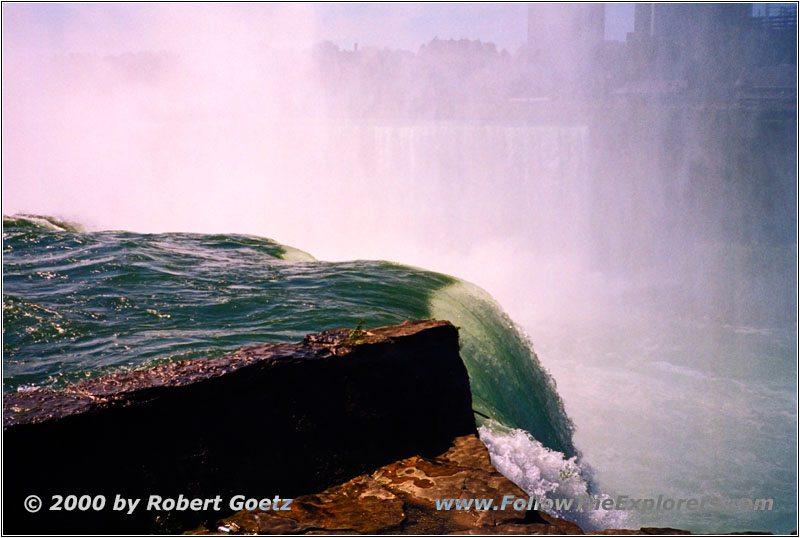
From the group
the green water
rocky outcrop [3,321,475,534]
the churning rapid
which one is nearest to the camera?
rocky outcrop [3,321,475,534]

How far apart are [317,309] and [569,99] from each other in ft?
72.4

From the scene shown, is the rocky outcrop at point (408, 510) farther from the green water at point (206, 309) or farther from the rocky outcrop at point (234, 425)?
the green water at point (206, 309)

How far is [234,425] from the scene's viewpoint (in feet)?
10.0

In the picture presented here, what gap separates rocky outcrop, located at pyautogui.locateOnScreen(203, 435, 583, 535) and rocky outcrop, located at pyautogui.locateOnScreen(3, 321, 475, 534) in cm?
10

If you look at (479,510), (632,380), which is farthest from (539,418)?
(632,380)

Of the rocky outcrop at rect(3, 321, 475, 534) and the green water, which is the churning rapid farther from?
the rocky outcrop at rect(3, 321, 475, 534)

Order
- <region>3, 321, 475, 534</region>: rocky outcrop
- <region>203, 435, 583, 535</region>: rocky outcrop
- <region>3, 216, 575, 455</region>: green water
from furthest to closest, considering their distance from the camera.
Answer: <region>3, 216, 575, 455</region>: green water
<region>203, 435, 583, 535</region>: rocky outcrop
<region>3, 321, 475, 534</region>: rocky outcrop

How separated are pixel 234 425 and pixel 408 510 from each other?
86cm

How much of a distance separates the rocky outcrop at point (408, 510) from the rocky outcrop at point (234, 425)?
104mm

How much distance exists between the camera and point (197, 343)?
5.89 m

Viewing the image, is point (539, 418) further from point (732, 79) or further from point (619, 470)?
point (732, 79)

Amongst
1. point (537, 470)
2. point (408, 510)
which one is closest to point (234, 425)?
point (408, 510)

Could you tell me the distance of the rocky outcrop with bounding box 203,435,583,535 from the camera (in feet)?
9.20

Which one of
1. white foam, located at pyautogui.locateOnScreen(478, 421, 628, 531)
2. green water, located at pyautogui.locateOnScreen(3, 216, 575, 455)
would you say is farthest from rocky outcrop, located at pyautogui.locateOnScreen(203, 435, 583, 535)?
green water, located at pyautogui.locateOnScreen(3, 216, 575, 455)
